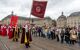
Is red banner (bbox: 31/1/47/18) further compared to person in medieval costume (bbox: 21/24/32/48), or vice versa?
person in medieval costume (bbox: 21/24/32/48)

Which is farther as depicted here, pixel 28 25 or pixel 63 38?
pixel 63 38

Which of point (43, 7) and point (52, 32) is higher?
point (43, 7)

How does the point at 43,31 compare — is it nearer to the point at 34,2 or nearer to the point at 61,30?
the point at 61,30

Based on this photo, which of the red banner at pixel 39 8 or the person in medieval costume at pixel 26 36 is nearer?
the red banner at pixel 39 8

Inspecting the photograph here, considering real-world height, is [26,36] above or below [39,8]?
below

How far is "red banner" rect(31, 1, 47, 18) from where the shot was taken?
1323 centimetres

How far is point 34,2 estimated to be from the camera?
14.0 m

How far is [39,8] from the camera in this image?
13.3m

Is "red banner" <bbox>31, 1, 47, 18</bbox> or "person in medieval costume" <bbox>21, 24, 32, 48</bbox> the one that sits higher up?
"red banner" <bbox>31, 1, 47, 18</bbox>

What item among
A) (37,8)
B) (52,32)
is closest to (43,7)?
(37,8)

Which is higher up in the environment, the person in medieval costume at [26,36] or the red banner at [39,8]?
the red banner at [39,8]

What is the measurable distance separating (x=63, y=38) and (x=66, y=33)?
1.45 meters

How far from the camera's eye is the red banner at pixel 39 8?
43.4ft

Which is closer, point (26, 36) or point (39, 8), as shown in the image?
point (39, 8)
